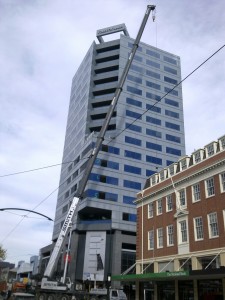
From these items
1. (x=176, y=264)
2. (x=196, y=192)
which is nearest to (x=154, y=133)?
(x=196, y=192)

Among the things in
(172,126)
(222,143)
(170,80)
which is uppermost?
(170,80)

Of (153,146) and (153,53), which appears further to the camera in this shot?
(153,53)

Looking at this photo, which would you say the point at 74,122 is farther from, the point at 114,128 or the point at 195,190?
the point at 195,190

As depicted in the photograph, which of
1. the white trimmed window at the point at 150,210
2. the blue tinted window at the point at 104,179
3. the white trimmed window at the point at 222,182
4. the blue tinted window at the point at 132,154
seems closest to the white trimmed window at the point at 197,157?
the white trimmed window at the point at 222,182

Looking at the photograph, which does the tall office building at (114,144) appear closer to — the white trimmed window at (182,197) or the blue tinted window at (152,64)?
the blue tinted window at (152,64)

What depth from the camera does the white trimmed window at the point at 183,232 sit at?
1427 inches

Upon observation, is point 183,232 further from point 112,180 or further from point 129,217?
point 112,180

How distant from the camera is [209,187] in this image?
3481cm

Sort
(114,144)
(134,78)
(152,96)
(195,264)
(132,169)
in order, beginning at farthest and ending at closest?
(152,96)
(134,78)
(114,144)
(132,169)
(195,264)

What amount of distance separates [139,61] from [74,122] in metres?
→ 26.3

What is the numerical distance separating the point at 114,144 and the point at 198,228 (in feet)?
154

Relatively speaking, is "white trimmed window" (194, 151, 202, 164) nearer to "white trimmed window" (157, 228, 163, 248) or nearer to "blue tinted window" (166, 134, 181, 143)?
"white trimmed window" (157, 228, 163, 248)

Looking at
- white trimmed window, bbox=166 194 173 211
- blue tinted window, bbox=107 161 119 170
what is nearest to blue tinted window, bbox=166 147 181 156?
blue tinted window, bbox=107 161 119 170

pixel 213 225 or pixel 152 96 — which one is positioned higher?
pixel 152 96
